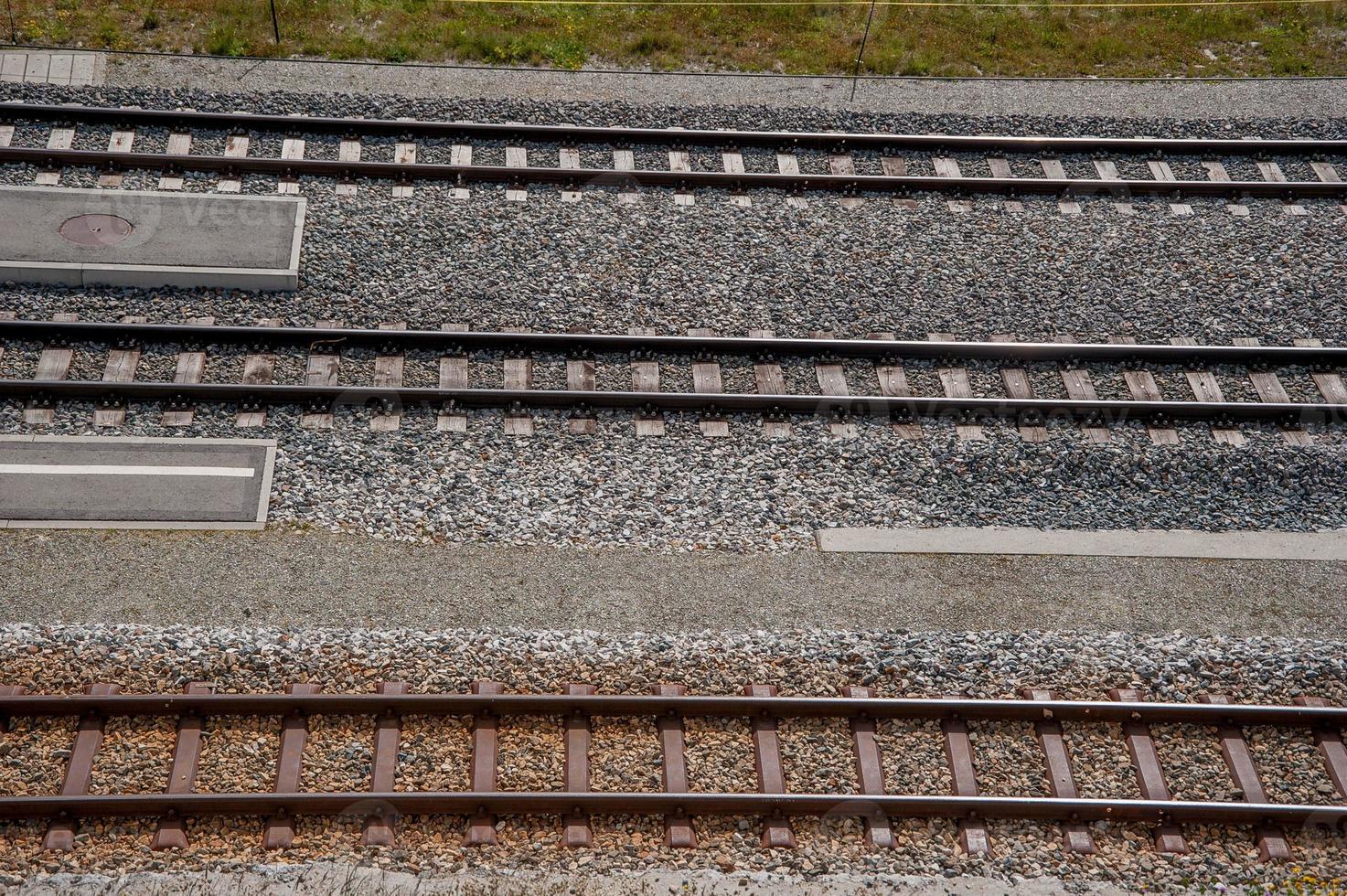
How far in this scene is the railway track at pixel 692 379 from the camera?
461 inches

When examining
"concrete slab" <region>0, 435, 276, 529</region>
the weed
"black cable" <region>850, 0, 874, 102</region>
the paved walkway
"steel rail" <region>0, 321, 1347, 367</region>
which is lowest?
"concrete slab" <region>0, 435, 276, 529</region>

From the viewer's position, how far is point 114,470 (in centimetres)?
1095

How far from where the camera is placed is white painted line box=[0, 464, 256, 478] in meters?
10.9

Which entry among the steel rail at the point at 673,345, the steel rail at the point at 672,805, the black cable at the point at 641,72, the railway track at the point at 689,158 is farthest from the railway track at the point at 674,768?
the black cable at the point at 641,72

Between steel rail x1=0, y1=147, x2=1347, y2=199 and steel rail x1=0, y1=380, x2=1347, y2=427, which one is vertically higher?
steel rail x1=0, y1=147, x2=1347, y2=199

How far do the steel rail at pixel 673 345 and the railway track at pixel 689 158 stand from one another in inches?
97.1

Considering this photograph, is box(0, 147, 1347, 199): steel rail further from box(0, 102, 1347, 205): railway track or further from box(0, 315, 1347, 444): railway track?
box(0, 315, 1347, 444): railway track

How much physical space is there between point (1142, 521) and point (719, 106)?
7320mm

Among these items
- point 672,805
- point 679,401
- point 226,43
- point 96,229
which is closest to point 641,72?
point 226,43

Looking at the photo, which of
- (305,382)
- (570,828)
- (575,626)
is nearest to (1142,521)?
(575,626)

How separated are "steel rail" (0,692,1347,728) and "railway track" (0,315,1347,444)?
318 cm

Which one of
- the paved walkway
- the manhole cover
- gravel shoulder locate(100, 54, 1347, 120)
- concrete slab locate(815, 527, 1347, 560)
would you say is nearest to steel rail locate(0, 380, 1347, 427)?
concrete slab locate(815, 527, 1347, 560)

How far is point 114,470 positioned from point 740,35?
10189mm

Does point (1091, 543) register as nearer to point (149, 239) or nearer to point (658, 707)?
point (658, 707)
